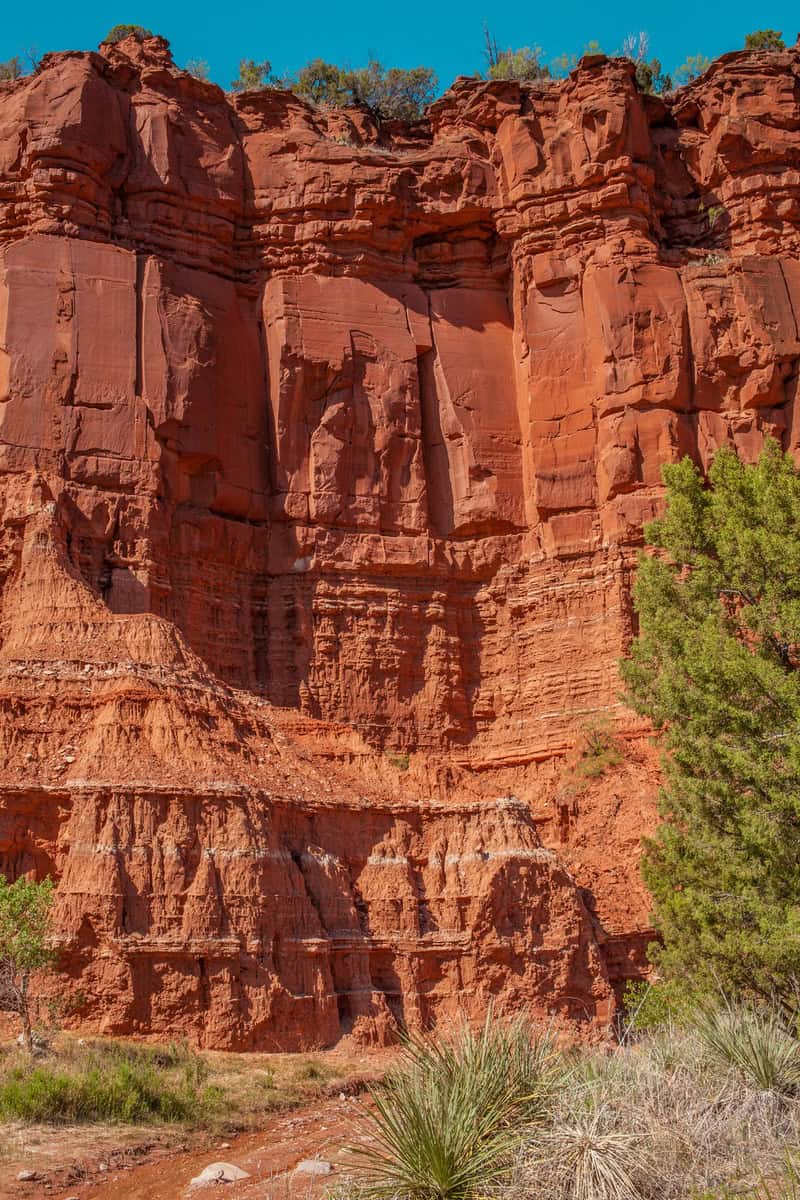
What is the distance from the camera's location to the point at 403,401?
45.1 meters

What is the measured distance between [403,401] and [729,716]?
79.6ft

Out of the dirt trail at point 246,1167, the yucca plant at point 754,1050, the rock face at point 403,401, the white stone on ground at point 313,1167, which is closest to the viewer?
the yucca plant at point 754,1050

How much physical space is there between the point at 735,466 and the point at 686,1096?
13.2 metres

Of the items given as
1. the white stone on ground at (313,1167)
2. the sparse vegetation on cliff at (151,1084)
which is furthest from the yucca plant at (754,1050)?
the sparse vegetation on cliff at (151,1084)

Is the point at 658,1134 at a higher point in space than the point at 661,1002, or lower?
lower

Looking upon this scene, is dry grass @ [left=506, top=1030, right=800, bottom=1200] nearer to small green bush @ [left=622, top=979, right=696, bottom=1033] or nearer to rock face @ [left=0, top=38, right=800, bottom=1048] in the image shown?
small green bush @ [left=622, top=979, right=696, bottom=1033]

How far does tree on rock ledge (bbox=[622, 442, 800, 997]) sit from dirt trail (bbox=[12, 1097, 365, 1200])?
635 cm

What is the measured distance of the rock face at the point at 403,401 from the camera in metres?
35.2

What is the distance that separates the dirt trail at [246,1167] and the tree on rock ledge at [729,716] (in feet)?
20.8

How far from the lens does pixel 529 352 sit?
4603 cm

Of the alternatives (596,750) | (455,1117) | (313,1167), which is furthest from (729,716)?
(596,750)

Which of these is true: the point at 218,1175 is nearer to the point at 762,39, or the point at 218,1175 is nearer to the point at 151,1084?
the point at 151,1084

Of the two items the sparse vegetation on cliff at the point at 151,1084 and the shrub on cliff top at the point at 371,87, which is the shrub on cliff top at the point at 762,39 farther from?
the sparse vegetation on cliff at the point at 151,1084

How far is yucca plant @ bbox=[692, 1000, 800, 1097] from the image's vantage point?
14.6 m
